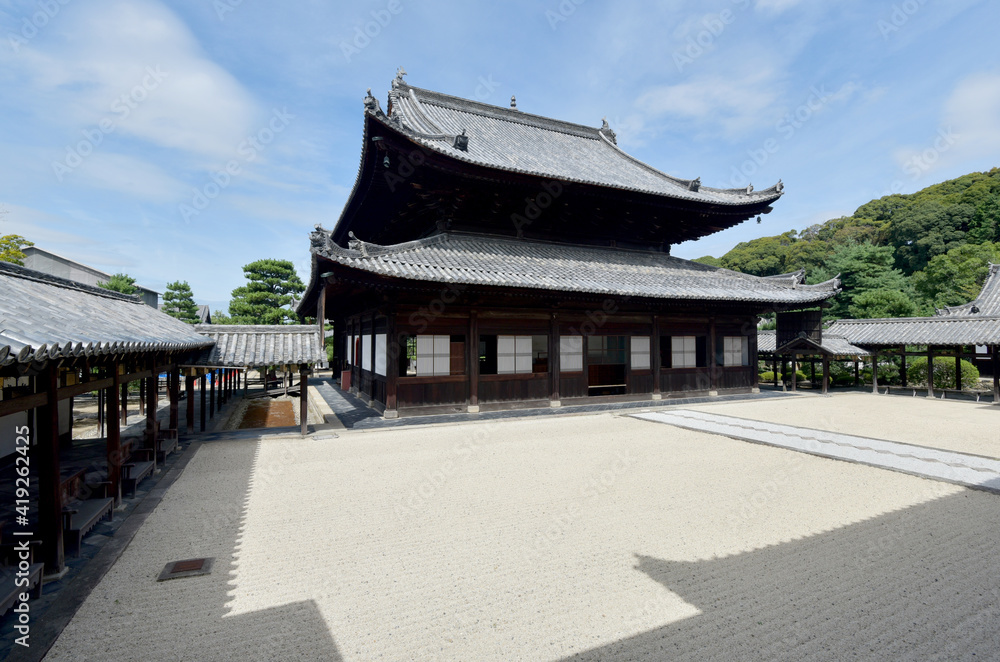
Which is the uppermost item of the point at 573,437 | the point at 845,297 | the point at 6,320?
the point at 845,297

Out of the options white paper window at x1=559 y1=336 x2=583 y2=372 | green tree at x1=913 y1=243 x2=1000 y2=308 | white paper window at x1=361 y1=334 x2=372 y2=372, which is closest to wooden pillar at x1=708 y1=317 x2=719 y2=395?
white paper window at x1=559 y1=336 x2=583 y2=372

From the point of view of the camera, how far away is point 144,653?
3.27 metres

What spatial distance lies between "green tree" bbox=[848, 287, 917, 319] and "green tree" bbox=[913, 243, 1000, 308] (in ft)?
17.3

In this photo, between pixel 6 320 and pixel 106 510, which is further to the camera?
pixel 106 510

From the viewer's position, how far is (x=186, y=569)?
14.7 feet

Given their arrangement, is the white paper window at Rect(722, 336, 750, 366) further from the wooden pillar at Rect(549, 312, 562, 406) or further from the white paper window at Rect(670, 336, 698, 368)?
the wooden pillar at Rect(549, 312, 562, 406)

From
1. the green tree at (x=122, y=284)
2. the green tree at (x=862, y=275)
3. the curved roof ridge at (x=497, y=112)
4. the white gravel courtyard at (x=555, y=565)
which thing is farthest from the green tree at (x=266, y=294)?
the green tree at (x=862, y=275)

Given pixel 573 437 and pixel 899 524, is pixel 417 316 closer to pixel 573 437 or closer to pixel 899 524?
Answer: pixel 573 437

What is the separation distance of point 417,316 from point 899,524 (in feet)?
33.2

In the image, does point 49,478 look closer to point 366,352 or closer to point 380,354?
point 380,354

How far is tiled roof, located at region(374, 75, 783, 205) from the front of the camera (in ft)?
49.7

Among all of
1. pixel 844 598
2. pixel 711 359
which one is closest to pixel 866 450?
pixel 844 598

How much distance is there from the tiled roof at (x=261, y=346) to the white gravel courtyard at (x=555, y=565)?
2405 millimetres

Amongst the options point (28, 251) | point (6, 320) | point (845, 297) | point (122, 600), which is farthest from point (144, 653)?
point (28, 251)
